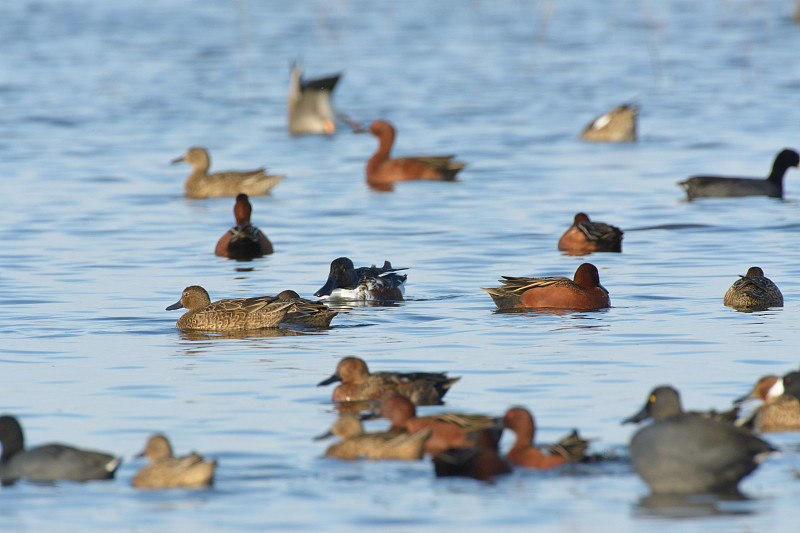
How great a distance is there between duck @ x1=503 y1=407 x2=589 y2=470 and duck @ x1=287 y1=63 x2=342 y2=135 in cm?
2461

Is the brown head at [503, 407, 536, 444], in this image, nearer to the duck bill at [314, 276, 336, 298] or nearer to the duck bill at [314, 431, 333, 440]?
the duck bill at [314, 431, 333, 440]

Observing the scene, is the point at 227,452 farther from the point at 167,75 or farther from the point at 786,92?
the point at 167,75

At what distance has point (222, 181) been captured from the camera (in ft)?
77.8

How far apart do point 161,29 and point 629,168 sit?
32.0 metres

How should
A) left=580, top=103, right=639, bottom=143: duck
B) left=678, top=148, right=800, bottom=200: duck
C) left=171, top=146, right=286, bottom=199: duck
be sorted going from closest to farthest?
1. left=678, top=148, right=800, bottom=200: duck
2. left=171, top=146, right=286, bottom=199: duck
3. left=580, top=103, right=639, bottom=143: duck

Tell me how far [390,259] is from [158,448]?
960 cm

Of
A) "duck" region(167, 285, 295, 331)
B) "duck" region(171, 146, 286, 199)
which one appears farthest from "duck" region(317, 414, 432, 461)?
"duck" region(171, 146, 286, 199)

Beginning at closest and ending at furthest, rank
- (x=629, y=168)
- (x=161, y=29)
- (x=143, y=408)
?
(x=143, y=408), (x=629, y=168), (x=161, y=29)

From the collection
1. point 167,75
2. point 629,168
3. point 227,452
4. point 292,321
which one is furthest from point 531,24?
point 227,452

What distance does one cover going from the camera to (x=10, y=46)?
49.6 metres

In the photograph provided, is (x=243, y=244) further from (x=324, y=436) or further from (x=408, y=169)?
(x=324, y=436)

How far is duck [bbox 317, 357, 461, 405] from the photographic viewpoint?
Answer: 1078cm

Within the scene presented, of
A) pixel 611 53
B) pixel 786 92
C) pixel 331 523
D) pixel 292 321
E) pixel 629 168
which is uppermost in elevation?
pixel 611 53

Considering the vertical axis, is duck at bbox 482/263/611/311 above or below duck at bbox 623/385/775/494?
above
